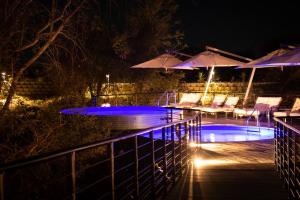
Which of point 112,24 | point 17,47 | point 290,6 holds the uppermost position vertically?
point 290,6

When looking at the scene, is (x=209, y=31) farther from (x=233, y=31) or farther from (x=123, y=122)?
(x=123, y=122)

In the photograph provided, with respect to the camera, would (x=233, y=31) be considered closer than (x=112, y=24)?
No

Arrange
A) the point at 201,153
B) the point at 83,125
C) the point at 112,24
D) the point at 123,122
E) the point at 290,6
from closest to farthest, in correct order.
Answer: the point at 112,24 → the point at 201,153 → the point at 83,125 → the point at 123,122 → the point at 290,6

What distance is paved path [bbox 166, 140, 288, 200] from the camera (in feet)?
15.0

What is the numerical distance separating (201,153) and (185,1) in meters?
2.83

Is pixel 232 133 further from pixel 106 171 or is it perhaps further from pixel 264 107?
pixel 106 171

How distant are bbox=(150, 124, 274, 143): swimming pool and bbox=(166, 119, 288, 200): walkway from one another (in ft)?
8.83

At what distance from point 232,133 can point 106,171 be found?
19.0ft

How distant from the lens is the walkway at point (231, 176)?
458 cm

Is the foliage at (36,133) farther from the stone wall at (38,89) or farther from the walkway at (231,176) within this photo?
the stone wall at (38,89)

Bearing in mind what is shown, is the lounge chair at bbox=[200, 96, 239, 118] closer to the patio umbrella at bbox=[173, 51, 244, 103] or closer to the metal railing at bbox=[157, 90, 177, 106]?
the patio umbrella at bbox=[173, 51, 244, 103]

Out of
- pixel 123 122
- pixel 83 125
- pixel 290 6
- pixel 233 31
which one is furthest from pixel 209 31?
pixel 83 125

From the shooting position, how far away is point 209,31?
1003 inches

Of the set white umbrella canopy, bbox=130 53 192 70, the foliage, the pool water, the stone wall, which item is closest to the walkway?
the foliage
